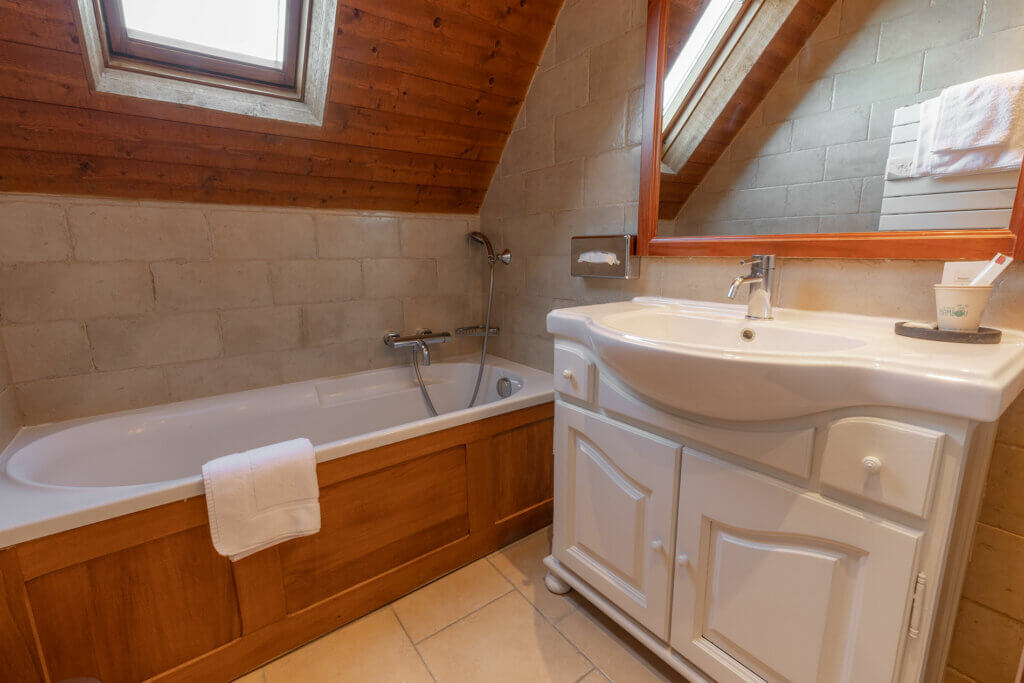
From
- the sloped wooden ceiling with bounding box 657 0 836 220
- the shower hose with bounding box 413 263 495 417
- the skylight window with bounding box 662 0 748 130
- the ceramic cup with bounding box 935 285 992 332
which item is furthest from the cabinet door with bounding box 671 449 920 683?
the shower hose with bounding box 413 263 495 417

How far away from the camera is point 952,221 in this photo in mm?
994

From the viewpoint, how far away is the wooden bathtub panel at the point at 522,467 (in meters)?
1.74

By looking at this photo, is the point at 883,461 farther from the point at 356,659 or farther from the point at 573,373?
the point at 356,659

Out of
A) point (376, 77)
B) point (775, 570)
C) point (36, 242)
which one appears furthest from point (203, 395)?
point (775, 570)

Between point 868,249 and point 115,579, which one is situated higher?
point 868,249

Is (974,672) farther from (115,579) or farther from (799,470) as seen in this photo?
(115,579)

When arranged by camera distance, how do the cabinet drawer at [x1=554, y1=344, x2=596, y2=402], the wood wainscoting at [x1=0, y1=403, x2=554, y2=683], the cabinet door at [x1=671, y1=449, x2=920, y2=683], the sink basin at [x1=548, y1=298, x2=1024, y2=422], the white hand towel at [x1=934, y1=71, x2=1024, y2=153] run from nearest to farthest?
the sink basin at [x1=548, y1=298, x2=1024, y2=422] → the cabinet door at [x1=671, y1=449, x2=920, y2=683] → the white hand towel at [x1=934, y1=71, x2=1024, y2=153] → the wood wainscoting at [x1=0, y1=403, x2=554, y2=683] → the cabinet drawer at [x1=554, y1=344, x2=596, y2=402]

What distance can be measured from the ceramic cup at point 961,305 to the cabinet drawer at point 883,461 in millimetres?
342

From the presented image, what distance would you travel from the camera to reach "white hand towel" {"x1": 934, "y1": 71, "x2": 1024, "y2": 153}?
3.02 ft

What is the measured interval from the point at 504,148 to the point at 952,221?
5.60ft

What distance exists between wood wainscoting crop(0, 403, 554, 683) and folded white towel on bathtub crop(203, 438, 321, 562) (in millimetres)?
62

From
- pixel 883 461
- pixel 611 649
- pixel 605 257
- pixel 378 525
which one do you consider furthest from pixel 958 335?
pixel 378 525

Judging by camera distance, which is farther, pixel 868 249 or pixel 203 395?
pixel 203 395

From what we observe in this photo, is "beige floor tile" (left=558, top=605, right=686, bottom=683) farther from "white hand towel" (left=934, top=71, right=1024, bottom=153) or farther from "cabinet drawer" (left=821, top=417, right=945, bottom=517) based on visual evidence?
"white hand towel" (left=934, top=71, right=1024, bottom=153)
